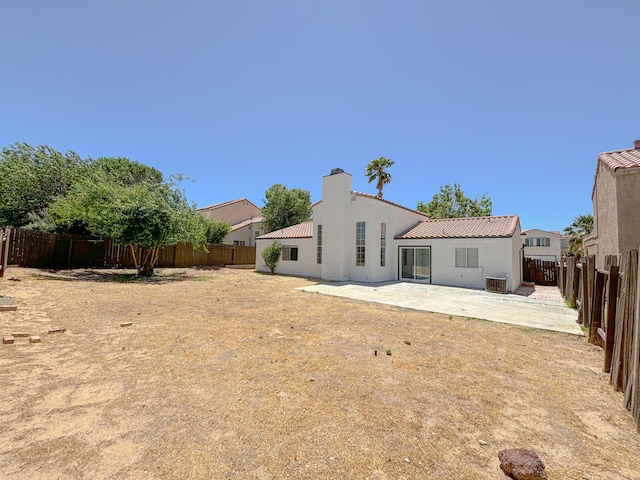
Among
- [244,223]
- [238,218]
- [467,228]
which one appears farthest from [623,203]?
[238,218]

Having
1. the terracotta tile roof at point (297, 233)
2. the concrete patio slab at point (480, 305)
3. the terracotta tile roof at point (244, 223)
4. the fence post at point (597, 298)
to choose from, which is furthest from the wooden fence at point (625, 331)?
the terracotta tile roof at point (244, 223)

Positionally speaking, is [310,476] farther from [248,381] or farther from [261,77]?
[261,77]

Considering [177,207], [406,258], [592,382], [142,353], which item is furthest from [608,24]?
[177,207]

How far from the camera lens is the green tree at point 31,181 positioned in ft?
58.7

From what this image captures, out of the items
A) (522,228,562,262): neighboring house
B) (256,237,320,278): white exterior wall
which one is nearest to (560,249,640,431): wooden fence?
(256,237,320,278): white exterior wall

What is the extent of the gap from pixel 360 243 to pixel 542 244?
29258 millimetres

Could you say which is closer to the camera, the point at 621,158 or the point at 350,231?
the point at 621,158

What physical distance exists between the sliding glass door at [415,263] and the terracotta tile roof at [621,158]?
336 inches

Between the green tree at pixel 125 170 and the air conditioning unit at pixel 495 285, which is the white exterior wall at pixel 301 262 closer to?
the air conditioning unit at pixel 495 285

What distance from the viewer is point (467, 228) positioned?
1591 cm

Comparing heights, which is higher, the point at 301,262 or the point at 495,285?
the point at 301,262

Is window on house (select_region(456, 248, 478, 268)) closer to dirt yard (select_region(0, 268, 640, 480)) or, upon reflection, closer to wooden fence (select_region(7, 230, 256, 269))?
dirt yard (select_region(0, 268, 640, 480))

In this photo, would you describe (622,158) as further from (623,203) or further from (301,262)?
(301,262)

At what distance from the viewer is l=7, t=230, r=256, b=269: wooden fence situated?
15.0 meters
